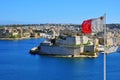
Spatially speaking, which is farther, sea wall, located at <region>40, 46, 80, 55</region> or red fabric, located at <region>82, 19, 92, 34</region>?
sea wall, located at <region>40, 46, 80, 55</region>

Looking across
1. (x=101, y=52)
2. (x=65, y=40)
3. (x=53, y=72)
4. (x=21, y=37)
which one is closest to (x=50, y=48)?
(x=65, y=40)

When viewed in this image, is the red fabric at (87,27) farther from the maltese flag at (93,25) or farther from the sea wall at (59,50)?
the sea wall at (59,50)

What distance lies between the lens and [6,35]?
54594 mm

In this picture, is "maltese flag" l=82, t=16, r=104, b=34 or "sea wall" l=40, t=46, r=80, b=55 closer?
"maltese flag" l=82, t=16, r=104, b=34

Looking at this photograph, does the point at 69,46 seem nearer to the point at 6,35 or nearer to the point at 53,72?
the point at 53,72

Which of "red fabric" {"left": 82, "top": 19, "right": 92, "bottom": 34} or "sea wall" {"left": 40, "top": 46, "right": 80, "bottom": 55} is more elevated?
"red fabric" {"left": 82, "top": 19, "right": 92, "bottom": 34}

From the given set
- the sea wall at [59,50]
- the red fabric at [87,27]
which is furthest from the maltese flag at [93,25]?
the sea wall at [59,50]

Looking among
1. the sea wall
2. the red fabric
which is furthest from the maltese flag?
the sea wall

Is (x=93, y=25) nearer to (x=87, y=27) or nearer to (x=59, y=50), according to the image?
(x=87, y=27)

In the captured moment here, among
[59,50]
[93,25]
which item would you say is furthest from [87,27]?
[59,50]

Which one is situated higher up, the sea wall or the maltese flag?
the maltese flag

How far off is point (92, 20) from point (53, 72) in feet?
35.4

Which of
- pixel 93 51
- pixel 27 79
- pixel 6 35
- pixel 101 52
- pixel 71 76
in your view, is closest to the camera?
pixel 27 79

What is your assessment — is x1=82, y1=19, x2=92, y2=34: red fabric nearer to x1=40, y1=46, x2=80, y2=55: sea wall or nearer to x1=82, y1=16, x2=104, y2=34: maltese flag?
x1=82, y1=16, x2=104, y2=34: maltese flag
